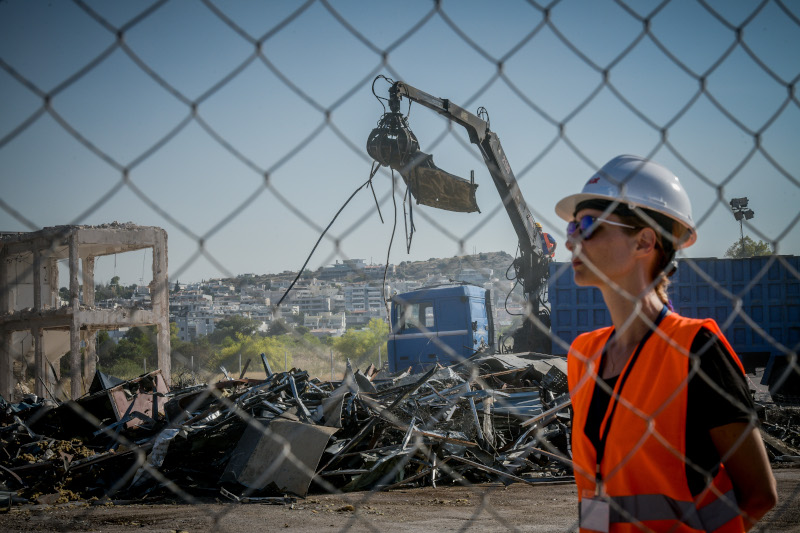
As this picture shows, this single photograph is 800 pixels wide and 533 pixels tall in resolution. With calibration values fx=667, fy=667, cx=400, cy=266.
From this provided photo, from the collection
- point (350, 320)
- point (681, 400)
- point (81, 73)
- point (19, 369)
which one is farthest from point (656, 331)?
point (19, 369)

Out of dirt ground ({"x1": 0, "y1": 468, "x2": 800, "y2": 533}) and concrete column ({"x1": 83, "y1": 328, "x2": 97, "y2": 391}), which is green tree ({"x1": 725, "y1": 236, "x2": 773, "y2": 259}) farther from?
concrete column ({"x1": 83, "y1": 328, "x2": 97, "y2": 391})

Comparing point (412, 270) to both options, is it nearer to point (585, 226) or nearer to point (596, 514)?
point (585, 226)

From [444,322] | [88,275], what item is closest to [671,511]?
[88,275]

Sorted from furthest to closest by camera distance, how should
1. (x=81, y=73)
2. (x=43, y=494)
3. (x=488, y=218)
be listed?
1. (x=43, y=494)
2. (x=488, y=218)
3. (x=81, y=73)

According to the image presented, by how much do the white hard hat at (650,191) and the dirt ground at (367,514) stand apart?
11.9 ft

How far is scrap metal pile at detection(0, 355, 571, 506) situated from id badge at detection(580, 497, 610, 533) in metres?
4.65

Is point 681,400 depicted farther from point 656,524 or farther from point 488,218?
point 488,218

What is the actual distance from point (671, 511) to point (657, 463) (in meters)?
0.11

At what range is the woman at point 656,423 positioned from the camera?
153 cm

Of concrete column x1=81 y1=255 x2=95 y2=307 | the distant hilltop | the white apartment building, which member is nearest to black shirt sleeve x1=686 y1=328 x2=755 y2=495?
the distant hilltop

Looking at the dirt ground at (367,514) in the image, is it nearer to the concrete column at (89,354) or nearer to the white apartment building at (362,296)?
the white apartment building at (362,296)

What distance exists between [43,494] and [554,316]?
9137mm

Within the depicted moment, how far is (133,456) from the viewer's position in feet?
24.3

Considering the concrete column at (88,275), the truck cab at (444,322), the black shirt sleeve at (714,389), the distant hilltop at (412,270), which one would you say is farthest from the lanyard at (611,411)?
the truck cab at (444,322)
